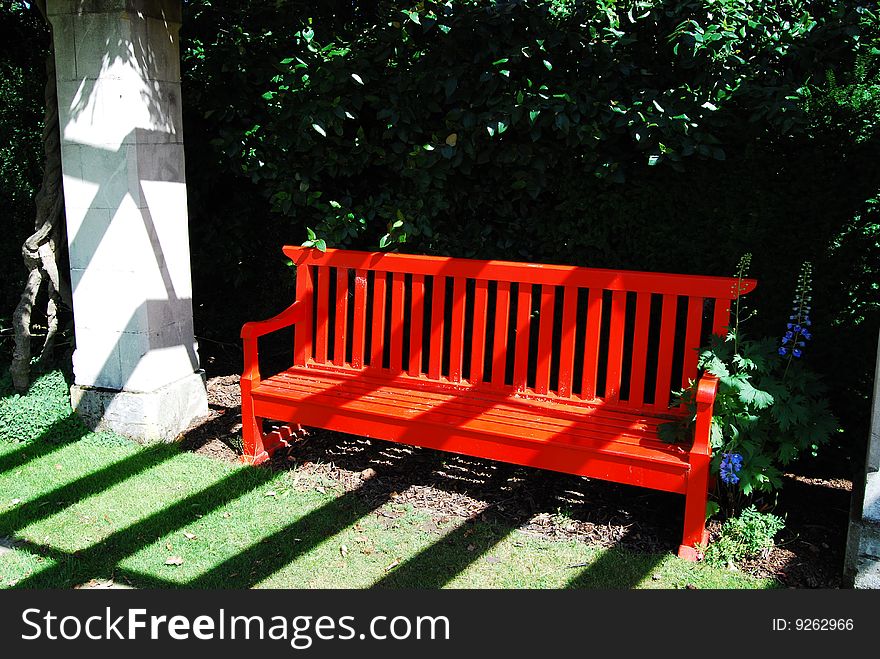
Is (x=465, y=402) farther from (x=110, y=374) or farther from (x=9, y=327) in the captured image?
(x=9, y=327)

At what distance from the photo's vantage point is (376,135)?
5.31m

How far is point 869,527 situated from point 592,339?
1.56m

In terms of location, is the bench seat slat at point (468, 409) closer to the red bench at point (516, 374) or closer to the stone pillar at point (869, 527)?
the red bench at point (516, 374)

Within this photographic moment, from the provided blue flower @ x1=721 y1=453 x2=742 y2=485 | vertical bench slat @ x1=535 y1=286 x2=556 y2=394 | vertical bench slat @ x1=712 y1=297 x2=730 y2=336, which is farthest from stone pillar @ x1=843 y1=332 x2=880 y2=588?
vertical bench slat @ x1=535 y1=286 x2=556 y2=394

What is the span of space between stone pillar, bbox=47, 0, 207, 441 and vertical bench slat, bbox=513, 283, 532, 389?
85.8 inches

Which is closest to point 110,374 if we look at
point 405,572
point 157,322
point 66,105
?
point 157,322

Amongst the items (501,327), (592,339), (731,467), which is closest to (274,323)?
(501,327)

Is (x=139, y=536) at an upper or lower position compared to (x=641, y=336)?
lower

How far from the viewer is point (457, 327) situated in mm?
4758

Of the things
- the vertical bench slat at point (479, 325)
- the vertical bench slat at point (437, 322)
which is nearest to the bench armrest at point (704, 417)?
the vertical bench slat at point (479, 325)

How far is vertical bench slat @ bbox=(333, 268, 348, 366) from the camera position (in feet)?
16.6

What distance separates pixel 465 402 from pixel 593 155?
5.02 feet

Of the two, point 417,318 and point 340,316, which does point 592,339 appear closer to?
point 417,318

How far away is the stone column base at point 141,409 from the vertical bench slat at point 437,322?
1675 mm
